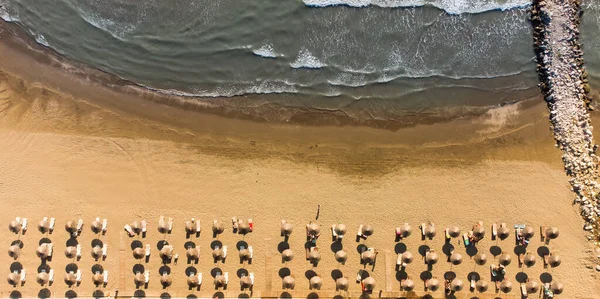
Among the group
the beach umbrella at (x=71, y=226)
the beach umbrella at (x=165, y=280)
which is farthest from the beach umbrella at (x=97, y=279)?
the beach umbrella at (x=165, y=280)

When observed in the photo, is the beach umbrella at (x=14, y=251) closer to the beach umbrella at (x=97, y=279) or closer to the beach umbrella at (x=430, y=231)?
the beach umbrella at (x=97, y=279)

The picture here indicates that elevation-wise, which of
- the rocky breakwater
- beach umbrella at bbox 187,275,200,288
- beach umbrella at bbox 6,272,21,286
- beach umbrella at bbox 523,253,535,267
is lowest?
beach umbrella at bbox 6,272,21,286

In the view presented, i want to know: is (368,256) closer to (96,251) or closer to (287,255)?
(287,255)

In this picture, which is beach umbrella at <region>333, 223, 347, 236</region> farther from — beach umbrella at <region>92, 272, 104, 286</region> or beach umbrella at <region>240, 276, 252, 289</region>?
beach umbrella at <region>92, 272, 104, 286</region>

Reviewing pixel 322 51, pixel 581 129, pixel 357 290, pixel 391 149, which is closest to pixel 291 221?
pixel 357 290

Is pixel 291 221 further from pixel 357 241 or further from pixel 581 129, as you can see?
pixel 581 129

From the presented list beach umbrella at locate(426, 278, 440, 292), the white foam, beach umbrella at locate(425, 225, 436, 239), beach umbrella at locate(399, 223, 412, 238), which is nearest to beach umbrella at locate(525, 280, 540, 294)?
beach umbrella at locate(426, 278, 440, 292)
